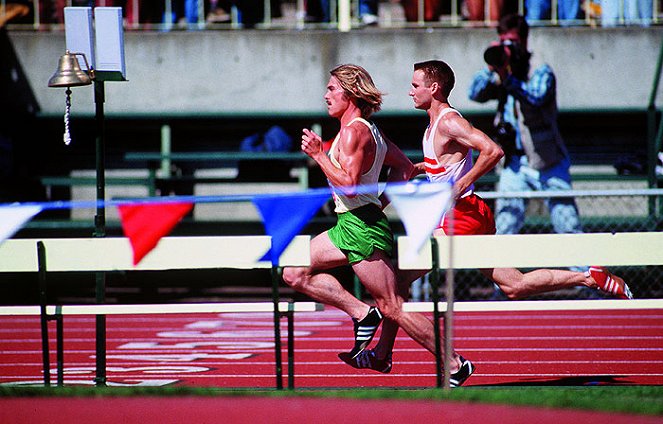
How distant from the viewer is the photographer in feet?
42.5

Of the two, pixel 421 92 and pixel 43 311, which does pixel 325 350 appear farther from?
pixel 43 311

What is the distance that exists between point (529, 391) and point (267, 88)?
10473mm

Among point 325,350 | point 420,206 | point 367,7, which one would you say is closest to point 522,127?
point 367,7

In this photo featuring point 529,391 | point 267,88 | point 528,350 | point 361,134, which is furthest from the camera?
point 267,88

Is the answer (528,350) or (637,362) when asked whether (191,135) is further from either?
(637,362)

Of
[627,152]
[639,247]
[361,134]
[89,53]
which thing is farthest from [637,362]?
[627,152]

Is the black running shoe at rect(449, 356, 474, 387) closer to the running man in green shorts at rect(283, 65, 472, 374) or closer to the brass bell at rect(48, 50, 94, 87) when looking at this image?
the running man in green shorts at rect(283, 65, 472, 374)

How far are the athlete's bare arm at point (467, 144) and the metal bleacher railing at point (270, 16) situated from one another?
8.86 meters

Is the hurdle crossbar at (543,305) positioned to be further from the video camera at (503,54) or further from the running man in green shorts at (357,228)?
the video camera at (503,54)

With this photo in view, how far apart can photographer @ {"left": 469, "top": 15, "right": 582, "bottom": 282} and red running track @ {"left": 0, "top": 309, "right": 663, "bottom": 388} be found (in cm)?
123

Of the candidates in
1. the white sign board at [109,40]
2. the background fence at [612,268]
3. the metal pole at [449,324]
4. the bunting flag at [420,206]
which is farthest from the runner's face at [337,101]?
the background fence at [612,268]

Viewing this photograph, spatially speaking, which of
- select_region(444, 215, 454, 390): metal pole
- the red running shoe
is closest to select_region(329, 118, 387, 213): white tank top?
select_region(444, 215, 454, 390): metal pole

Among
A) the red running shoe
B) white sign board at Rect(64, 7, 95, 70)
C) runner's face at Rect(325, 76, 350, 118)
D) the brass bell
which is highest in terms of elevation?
white sign board at Rect(64, 7, 95, 70)

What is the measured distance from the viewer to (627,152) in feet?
56.6
